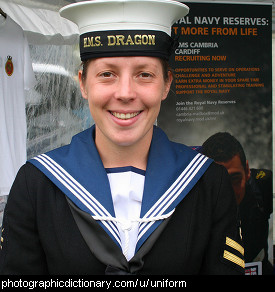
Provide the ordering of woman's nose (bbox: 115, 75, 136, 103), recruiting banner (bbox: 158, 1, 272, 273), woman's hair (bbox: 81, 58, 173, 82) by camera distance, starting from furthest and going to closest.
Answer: recruiting banner (bbox: 158, 1, 272, 273), woman's hair (bbox: 81, 58, 173, 82), woman's nose (bbox: 115, 75, 136, 103)

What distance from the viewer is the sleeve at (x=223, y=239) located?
5.19 feet

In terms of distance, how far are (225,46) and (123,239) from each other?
81.2 inches

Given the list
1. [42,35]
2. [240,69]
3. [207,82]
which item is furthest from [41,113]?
[240,69]

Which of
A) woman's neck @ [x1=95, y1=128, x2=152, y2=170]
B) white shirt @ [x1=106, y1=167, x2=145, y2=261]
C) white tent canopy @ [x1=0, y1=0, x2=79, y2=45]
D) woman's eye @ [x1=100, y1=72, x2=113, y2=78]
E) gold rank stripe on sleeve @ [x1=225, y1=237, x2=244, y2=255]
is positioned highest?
white tent canopy @ [x1=0, y1=0, x2=79, y2=45]

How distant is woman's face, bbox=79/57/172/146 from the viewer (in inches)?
56.6

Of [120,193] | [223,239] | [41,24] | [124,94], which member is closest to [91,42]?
[124,94]

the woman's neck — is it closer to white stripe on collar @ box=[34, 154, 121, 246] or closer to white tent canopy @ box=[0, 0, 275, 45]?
white stripe on collar @ box=[34, 154, 121, 246]

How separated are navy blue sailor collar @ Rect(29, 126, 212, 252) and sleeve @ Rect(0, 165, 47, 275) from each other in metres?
0.12

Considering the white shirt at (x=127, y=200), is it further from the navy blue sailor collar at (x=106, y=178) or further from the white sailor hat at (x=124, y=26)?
the white sailor hat at (x=124, y=26)

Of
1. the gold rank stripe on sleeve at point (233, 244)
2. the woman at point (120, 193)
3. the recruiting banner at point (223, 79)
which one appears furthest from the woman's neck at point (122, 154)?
the recruiting banner at point (223, 79)

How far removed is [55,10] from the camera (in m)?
2.68

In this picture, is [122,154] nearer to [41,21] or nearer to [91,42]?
[91,42]

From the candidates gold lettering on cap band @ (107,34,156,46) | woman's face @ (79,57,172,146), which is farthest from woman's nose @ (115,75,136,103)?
gold lettering on cap band @ (107,34,156,46)

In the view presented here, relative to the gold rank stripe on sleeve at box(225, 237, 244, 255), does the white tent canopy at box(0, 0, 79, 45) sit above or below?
above
